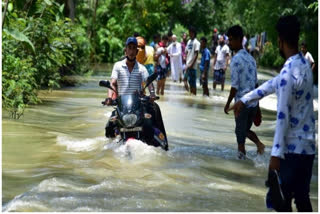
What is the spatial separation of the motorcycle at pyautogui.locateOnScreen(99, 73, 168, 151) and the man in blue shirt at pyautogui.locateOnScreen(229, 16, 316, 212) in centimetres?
388

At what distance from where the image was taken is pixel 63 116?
1531 centimetres

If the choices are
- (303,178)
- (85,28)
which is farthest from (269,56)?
(303,178)

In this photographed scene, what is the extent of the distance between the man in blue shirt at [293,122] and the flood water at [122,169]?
1.84 m

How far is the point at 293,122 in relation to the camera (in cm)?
564

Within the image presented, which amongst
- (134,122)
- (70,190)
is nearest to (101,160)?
(134,122)

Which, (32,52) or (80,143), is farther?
(32,52)

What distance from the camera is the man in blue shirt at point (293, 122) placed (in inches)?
219

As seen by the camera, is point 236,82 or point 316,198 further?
point 236,82

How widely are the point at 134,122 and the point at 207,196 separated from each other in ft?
5.88

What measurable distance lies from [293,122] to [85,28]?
33291 millimetres

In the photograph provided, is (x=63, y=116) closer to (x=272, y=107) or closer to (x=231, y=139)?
(x=231, y=139)

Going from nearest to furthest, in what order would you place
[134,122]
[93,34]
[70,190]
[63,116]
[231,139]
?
1. [70,190]
2. [134,122]
3. [231,139]
4. [63,116]
5. [93,34]

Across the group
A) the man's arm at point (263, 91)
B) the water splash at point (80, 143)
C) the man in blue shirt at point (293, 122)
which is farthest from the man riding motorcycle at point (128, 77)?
the man in blue shirt at point (293, 122)

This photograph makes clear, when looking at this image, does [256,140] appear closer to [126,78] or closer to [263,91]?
[126,78]
